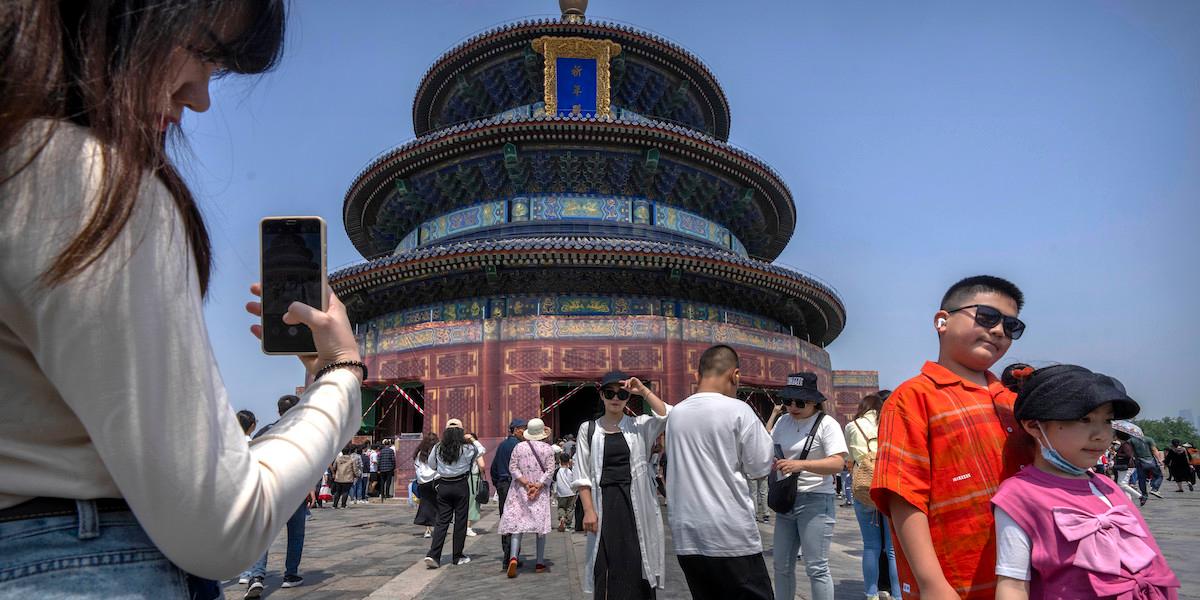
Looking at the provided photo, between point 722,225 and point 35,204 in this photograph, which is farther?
point 722,225

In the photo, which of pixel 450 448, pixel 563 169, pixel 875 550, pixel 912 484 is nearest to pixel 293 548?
pixel 450 448

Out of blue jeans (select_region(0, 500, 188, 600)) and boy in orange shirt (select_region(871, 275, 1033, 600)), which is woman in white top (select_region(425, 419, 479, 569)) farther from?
blue jeans (select_region(0, 500, 188, 600))

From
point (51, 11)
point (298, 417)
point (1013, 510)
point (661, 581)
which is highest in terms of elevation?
point (51, 11)

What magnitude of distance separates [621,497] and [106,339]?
5130 mm

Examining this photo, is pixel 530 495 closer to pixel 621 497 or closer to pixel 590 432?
pixel 590 432

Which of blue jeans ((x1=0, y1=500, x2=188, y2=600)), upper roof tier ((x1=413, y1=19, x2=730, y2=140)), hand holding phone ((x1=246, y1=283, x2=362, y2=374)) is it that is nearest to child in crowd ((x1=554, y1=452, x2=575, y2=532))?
hand holding phone ((x1=246, y1=283, x2=362, y2=374))

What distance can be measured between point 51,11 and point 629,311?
2070cm

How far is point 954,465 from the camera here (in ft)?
9.11

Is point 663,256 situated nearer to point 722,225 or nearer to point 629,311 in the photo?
point 629,311

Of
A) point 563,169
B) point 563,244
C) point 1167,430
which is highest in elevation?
point 563,169

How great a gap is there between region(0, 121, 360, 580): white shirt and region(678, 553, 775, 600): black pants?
3.56m

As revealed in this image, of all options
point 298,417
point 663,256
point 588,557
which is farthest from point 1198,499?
point 298,417

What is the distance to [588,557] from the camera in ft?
19.7

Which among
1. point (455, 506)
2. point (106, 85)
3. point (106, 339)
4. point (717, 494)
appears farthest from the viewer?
point (455, 506)
